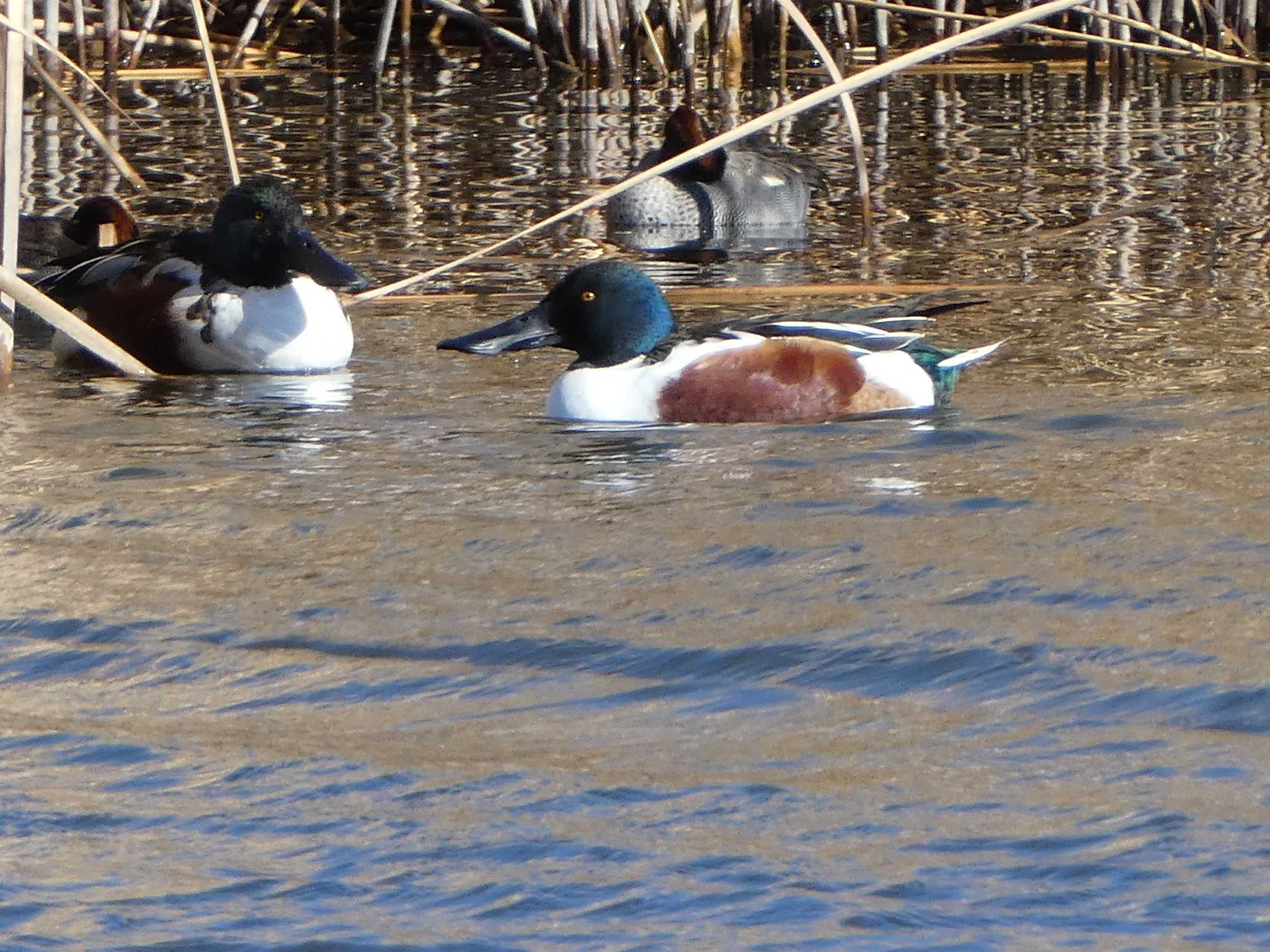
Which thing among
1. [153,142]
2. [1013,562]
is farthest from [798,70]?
[1013,562]

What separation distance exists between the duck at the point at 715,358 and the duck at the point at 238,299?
83 centimetres

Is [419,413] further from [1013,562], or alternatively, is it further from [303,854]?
[303,854]

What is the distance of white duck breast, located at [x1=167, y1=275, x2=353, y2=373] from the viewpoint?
6793 millimetres

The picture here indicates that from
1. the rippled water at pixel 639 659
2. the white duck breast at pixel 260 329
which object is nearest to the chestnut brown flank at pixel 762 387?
the rippled water at pixel 639 659

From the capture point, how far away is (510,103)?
46.4ft

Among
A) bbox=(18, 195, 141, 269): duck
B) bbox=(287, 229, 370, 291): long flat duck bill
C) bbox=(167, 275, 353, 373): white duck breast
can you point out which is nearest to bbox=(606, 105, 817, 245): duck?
bbox=(18, 195, 141, 269): duck

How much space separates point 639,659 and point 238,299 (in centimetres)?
355

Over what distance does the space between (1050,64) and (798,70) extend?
1.76 meters

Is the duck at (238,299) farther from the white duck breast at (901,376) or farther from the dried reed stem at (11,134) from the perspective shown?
the white duck breast at (901,376)

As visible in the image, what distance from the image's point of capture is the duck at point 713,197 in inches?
392

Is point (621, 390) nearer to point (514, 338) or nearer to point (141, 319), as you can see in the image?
point (514, 338)

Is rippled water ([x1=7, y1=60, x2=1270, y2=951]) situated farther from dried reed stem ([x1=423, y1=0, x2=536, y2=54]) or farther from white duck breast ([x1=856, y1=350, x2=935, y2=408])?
dried reed stem ([x1=423, y1=0, x2=536, y2=54])

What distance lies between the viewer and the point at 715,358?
583cm

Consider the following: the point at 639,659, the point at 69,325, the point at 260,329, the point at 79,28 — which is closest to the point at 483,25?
the point at 79,28
